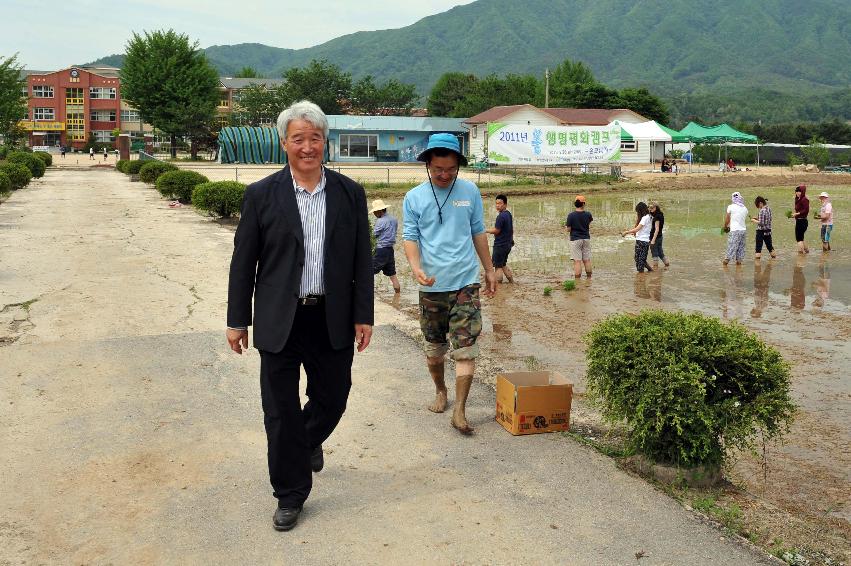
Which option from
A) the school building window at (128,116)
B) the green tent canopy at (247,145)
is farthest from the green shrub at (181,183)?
the school building window at (128,116)

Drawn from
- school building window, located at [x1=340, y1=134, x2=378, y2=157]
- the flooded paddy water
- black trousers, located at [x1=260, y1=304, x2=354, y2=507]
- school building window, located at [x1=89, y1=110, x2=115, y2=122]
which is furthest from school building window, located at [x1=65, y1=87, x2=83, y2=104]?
black trousers, located at [x1=260, y1=304, x2=354, y2=507]

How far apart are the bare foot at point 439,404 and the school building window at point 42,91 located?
111m

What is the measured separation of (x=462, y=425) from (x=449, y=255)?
1084 millimetres

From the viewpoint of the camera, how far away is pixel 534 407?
512 cm

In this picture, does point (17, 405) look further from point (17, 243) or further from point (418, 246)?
point (17, 243)

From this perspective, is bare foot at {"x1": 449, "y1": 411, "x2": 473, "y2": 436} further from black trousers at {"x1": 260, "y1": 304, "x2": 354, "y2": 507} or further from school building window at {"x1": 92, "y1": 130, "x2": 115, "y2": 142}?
school building window at {"x1": 92, "y1": 130, "x2": 115, "y2": 142}

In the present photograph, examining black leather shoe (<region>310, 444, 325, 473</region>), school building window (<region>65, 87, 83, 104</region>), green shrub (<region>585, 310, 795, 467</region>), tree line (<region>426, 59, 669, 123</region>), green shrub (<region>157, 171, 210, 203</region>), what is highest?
school building window (<region>65, 87, 83, 104</region>)

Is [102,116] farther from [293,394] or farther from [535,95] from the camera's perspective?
[293,394]

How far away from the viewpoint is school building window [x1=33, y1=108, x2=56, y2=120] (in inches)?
4026

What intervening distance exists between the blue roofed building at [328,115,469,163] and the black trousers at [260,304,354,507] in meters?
56.3

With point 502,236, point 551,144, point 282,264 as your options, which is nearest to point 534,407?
point 282,264

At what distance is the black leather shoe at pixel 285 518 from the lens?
3807 mm

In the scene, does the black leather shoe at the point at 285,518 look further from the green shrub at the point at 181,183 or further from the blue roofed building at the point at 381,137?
the blue roofed building at the point at 381,137

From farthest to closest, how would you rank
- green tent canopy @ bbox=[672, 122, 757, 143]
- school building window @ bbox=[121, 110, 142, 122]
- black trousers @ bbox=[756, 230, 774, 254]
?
school building window @ bbox=[121, 110, 142, 122] < green tent canopy @ bbox=[672, 122, 757, 143] < black trousers @ bbox=[756, 230, 774, 254]
